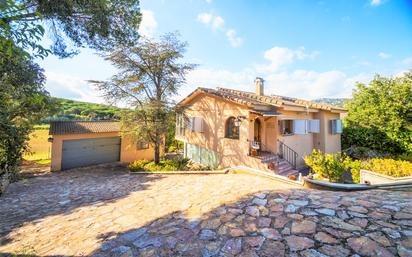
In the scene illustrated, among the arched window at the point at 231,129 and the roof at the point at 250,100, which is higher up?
the roof at the point at 250,100

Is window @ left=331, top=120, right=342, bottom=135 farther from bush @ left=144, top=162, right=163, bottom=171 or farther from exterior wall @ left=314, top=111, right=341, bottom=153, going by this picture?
bush @ left=144, top=162, right=163, bottom=171

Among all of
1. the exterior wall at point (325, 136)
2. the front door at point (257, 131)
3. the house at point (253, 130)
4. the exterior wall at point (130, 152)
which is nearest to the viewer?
the house at point (253, 130)

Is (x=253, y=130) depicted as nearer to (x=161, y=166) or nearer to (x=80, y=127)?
(x=161, y=166)

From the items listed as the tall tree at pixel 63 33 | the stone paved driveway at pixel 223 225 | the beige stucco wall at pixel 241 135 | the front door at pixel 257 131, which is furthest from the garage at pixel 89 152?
the front door at pixel 257 131

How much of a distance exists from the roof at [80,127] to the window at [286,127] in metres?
12.8

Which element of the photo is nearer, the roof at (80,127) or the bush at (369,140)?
the roof at (80,127)

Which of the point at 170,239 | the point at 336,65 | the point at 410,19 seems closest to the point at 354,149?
the point at 336,65

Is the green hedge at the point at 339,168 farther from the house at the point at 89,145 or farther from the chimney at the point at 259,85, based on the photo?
the house at the point at 89,145

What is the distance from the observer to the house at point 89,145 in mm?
13000

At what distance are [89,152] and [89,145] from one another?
0.54 meters

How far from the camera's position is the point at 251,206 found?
14.3 ft

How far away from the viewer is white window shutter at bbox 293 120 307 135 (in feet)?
40.1

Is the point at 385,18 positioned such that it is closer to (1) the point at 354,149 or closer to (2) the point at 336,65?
(2) the point at 336,65

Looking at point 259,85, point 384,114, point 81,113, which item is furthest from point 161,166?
point 81,113
